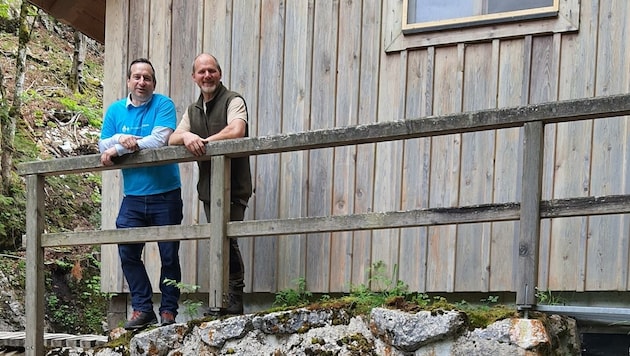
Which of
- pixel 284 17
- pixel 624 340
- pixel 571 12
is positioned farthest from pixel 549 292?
pixel 284 17

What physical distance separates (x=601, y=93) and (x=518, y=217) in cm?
154

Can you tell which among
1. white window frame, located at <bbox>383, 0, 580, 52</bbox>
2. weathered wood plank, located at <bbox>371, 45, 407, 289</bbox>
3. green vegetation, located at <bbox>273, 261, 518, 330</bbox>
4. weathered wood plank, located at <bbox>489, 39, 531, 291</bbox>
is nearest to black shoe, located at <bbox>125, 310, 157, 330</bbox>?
green vegetation, located at <bbox>273, 261, 518, 330</bbox>

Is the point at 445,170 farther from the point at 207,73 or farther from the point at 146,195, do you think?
the point at 146,195

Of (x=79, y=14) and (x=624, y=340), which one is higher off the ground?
(x=79, y=14)

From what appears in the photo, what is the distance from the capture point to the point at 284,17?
5902mm

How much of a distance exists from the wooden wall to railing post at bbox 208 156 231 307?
1.13 metres

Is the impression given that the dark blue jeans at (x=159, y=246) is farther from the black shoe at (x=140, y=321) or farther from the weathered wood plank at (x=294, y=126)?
the weathered wood plank at (x=294, y=126)

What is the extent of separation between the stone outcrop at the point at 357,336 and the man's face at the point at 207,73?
1.52 m

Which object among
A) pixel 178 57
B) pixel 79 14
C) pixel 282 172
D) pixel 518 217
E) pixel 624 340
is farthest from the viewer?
pixel 79 14

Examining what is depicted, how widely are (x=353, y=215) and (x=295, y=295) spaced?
1.58 metres

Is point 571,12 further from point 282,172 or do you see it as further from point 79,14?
point 79,14

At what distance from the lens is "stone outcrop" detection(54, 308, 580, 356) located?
12.1ft

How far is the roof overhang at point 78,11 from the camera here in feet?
23.8

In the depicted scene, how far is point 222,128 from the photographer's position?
16.8 feet
